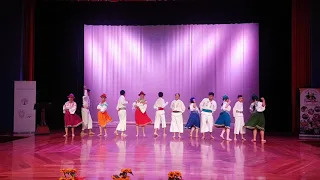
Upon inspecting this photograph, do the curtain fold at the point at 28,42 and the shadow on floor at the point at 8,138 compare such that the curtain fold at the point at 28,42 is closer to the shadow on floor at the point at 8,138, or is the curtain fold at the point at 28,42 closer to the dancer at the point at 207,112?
the shadow on floor at the point at 8,138

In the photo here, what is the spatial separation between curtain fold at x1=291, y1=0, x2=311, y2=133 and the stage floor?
257cm

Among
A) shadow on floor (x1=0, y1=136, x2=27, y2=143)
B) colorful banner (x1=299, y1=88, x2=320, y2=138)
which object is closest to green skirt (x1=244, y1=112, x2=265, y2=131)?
colorful banner (x1=299, y1=88, x2=320, y2=138)

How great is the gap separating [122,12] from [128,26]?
1239mm

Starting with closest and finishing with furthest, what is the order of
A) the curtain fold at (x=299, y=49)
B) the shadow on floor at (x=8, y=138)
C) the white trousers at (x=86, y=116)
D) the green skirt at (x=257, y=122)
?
1. the green skirt at (x=257, y=122)
2. the shadow on floor at (x=8, y=138)
3. the white trousers at (x=86, y=116)
4. the curtain fold at (x=299, y=49)

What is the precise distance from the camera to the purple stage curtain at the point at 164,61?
1412 centimetres

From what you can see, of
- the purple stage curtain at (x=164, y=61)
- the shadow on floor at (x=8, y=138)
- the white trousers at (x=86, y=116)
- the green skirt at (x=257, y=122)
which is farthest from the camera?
the purple stage curtain at (x=164, y=61)

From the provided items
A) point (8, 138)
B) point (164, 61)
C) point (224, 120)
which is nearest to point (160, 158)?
point (224, 120)

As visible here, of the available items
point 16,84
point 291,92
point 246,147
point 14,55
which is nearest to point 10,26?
point 14,55

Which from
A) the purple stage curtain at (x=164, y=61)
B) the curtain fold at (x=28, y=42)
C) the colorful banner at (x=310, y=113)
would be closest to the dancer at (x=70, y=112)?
the curtain fold at (x=28, y=42)

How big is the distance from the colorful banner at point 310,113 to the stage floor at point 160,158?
109 centimetres

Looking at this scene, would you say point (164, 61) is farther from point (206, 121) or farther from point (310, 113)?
point (310, 113)

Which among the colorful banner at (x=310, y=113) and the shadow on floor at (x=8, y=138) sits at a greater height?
the colorful banner at (x=310, y=113)

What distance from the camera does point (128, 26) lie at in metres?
14.8

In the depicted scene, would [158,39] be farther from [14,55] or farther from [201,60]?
[14,55]
